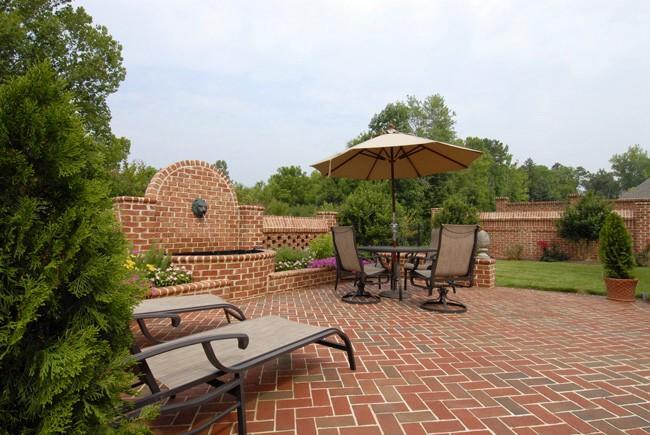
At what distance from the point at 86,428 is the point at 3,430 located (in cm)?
20

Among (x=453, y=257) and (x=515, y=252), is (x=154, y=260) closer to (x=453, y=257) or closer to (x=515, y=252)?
(x=453, y=257)

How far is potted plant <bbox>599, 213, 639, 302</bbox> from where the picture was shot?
5.16 metres

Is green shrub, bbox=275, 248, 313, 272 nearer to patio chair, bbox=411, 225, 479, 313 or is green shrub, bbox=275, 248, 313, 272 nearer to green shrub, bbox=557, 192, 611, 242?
patio chair, bbox=411, 225, 479, 313

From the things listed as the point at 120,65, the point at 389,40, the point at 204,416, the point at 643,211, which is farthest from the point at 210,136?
the point at 643,211

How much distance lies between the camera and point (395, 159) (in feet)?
18.3

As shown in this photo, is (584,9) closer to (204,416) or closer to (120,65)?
(204,416)

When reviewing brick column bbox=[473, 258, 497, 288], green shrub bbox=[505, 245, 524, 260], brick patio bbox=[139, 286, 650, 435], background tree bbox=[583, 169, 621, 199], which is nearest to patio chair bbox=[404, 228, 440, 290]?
brick column bbox=[473, 258, 497, 288]

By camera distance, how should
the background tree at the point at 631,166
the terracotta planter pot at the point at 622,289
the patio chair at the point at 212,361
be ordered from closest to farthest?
the patio chair at the point at 212,361 < the terracotta planter pot at the point at 622,289 < the background tree at the point at 631,166

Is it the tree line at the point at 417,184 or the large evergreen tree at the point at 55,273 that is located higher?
the tree line at the point at 417,184

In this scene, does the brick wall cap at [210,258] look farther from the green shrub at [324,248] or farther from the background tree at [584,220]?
the background tree at [584,220]

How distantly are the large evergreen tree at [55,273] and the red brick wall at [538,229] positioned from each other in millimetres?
15283

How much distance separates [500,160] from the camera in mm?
48312

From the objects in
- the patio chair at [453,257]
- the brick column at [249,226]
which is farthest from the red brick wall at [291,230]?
the patio chair at [453,257]

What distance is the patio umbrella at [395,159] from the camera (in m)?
4.95
